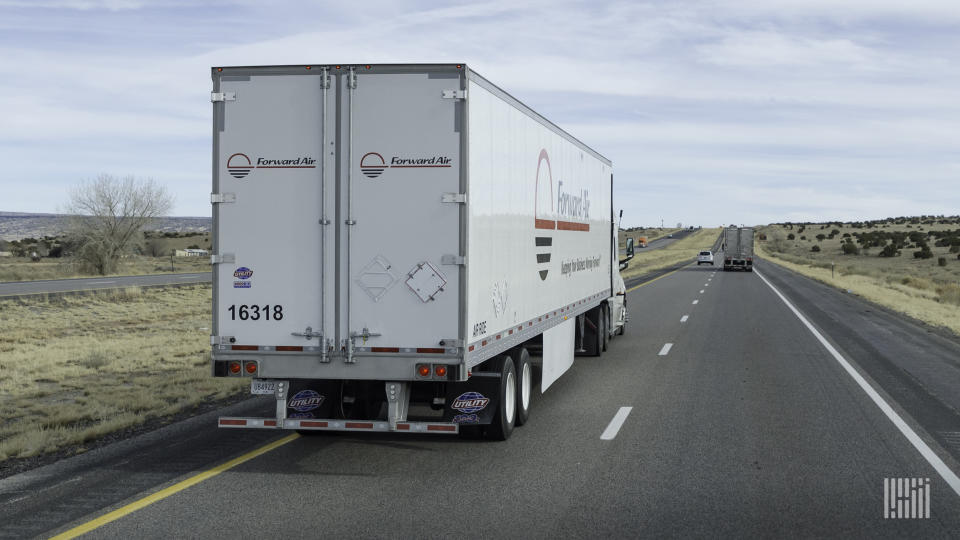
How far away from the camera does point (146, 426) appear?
376 inches

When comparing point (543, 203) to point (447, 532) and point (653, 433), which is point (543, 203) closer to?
point (653, 433)

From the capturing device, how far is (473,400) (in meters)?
8.13

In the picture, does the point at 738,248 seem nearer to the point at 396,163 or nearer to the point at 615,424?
the point at 615,424

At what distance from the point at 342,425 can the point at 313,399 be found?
0.63 meters

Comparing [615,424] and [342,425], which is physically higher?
[342,425]

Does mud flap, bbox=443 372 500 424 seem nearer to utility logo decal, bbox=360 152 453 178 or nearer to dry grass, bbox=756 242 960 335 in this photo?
utility logo decal, bbox=360 152 453 178

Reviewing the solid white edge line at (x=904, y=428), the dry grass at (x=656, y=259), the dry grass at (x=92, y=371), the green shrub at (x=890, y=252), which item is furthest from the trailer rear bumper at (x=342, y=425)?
the green shrub at (x=890, y=252)

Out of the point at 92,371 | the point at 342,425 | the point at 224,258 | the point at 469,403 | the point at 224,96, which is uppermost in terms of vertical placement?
the point at 224,96

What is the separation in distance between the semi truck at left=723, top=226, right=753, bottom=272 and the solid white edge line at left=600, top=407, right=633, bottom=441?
→ 48210 mm

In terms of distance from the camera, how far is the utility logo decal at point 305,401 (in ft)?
26.2

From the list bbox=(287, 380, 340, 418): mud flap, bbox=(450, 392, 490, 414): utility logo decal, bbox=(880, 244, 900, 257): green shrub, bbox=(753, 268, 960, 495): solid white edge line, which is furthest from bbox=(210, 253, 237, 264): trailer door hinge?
bbox=(880, 244, 900, 257): green shrub

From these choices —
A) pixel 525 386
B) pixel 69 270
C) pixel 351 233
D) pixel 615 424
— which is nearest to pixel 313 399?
pixel 351 233

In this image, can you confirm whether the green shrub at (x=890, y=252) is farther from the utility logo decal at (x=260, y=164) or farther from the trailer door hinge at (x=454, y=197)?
the utility logo decal at (x=260, y=164)

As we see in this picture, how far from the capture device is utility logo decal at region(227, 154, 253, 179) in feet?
25.0
